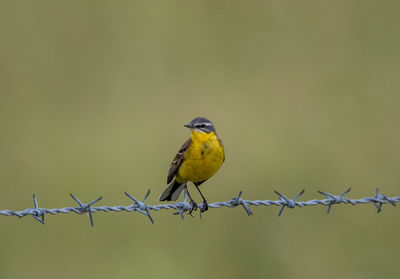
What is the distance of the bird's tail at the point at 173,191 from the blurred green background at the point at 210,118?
45.5 inches

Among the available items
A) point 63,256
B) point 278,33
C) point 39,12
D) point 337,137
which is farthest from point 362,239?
point 39,12

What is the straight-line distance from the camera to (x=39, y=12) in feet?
43.7

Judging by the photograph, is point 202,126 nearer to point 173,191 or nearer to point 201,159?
point 201,159

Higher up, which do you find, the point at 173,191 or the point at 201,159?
the point at 201,159

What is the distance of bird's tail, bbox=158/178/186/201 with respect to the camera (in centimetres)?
754

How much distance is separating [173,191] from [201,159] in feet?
2.00

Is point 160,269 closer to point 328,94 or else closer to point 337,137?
point 337,137

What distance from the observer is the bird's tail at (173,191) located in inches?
297

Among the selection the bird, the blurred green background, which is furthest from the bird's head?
the blurred green background

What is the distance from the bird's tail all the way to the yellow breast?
221mm

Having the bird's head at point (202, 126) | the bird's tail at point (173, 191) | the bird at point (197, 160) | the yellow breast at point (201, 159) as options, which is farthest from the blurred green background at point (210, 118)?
the bird's head at point (202, 126)

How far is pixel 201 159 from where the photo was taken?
7227 mm

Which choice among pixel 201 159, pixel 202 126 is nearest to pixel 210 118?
pixel 202 126

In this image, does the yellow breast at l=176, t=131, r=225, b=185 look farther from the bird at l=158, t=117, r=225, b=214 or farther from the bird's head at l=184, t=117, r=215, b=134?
the bird's head at l=184, t=117, r=215, b=134
